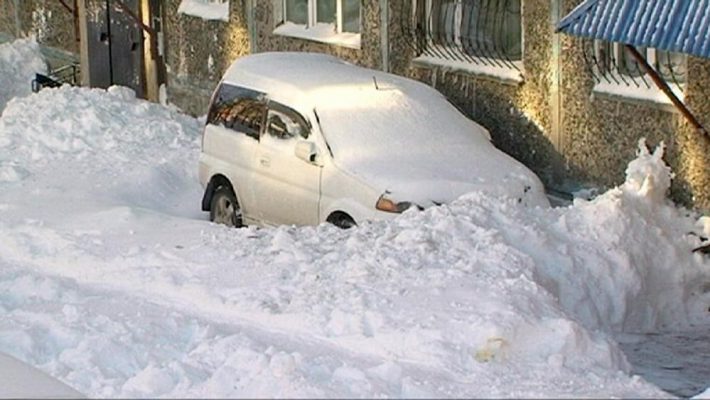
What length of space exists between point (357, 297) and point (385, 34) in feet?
27.6

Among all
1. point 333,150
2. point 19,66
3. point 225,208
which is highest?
point 333,150

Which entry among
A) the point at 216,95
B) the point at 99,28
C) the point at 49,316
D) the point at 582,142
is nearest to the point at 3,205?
the point at 216,95

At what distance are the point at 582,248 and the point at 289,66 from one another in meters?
4.35

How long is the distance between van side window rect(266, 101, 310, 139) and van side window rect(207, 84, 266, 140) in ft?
0.42

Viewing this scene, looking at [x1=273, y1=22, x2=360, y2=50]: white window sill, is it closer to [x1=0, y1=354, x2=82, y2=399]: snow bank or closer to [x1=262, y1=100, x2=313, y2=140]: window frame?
[x1=262, y1=100, x2=313, y2=140]: window frame

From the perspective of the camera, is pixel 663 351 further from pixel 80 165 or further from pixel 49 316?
pixel 80 165

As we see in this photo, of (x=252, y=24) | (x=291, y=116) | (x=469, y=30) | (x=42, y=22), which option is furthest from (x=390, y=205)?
(x=42, y=22)

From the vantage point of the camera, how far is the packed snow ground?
29.1ft

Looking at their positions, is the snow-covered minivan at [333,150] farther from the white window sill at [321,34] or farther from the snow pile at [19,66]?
the snow pile at [19,66]

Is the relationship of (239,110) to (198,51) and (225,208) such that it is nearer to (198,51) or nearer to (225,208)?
(225,208)

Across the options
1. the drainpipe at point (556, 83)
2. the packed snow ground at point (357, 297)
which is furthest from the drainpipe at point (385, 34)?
the packed snow ground at point (357, 297)

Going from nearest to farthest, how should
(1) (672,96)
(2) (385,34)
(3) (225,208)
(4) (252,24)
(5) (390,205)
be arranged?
(5) (390,205) < (1) (672,96) < (3) (225,208) < (2) (385,34) < (4) (252,24)

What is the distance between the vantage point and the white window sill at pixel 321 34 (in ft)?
62.4

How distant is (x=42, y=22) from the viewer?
91.1 ft
